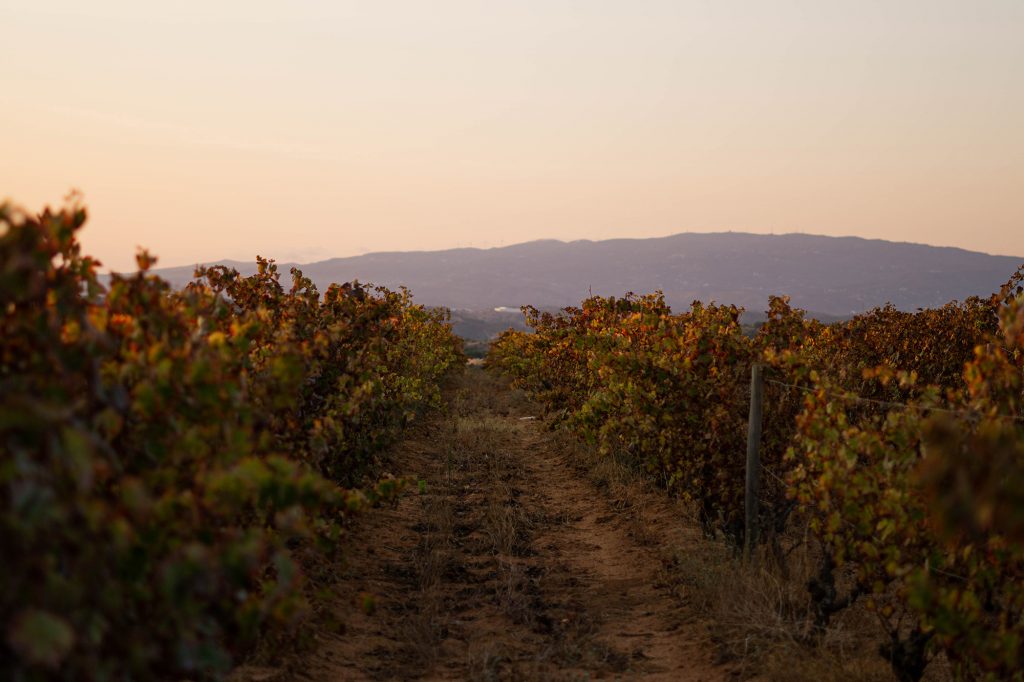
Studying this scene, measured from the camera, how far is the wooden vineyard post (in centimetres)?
788

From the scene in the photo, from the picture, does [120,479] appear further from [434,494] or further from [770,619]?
[434,494]

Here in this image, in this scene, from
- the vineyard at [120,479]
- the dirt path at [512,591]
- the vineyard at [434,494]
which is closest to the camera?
the vineyard at [120,479]

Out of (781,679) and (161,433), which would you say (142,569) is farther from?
(781,679)

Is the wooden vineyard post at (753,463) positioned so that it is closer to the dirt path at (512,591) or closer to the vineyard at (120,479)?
the dirt path at (512,591)

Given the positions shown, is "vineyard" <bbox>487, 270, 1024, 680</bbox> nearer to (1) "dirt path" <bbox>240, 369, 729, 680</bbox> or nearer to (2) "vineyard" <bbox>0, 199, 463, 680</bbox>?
(1) "dirt path" <bbox>240, 369, 729, 680</bbox>

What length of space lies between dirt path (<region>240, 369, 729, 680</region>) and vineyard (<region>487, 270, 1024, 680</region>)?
3.01 feet

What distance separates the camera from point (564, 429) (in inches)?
690

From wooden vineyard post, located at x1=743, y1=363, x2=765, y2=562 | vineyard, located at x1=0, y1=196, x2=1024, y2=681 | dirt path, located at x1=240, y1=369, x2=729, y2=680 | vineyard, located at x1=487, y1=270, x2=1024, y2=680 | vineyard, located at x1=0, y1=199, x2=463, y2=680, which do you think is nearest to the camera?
vineyard, located at x1=0, y1=199, x2=463, y2=680

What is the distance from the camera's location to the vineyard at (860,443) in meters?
4.08

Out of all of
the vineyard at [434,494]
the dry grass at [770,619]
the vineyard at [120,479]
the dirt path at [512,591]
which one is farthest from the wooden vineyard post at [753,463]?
the vineyard at [120,479]

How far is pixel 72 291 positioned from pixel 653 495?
364 inches

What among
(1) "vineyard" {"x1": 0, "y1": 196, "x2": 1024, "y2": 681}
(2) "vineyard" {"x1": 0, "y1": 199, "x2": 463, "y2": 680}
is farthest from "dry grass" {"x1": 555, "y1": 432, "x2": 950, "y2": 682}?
(2) "vineyard" {"x1": 0, "y1": 199, "x2": 463, "y2": 680}

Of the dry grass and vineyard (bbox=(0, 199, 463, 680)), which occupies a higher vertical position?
vineyard (bbox=(0, 199, 463, 680))

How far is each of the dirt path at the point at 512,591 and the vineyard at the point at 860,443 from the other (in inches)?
36.2
